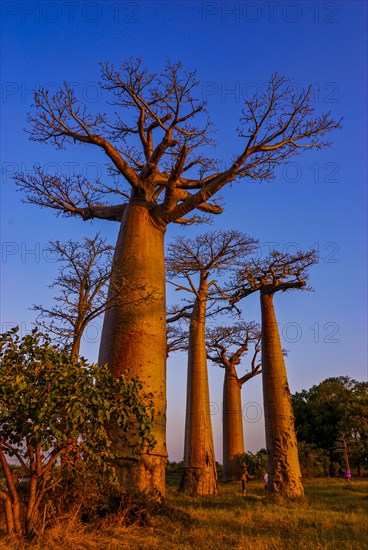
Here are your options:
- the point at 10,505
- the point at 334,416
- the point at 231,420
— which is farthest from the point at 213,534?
the point at 334,416

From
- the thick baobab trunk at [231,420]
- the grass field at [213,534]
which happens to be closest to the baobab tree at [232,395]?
the thick baobab trunk at [231,420]

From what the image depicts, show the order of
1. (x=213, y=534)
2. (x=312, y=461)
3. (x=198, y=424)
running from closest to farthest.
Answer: (x=213, y=534)
(x=198, y=424)
(x=312, y=461)

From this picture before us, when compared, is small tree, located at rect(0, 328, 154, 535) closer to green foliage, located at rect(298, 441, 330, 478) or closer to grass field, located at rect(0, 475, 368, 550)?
grass field, located at rect(0, 475, 368, 550)

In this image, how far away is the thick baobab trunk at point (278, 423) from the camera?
9.70 meters

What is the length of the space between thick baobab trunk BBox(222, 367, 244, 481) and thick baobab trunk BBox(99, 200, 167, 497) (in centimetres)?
1136

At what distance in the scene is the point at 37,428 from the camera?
3.54 meters

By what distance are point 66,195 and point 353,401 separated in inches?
736

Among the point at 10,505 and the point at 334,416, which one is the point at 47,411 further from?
the point at 334,416

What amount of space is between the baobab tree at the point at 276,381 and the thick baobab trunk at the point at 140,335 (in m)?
4.66

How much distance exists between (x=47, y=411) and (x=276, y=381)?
299 inches

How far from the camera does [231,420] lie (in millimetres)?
17750

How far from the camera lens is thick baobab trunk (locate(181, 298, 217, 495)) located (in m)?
11.2

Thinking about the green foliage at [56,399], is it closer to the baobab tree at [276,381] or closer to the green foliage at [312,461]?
the baobab tree at [276,381]

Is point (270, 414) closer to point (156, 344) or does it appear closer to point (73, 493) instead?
point (156, 344)
